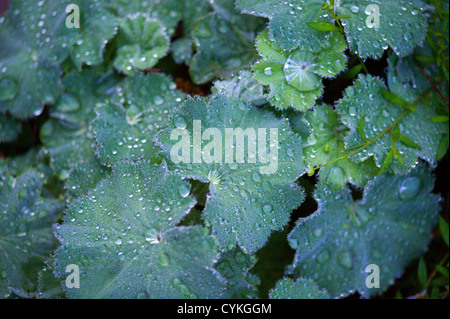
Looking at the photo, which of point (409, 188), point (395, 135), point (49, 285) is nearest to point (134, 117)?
point (49, 285)

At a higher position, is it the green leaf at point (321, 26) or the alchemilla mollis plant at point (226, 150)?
the green leaf at point (321, 26)

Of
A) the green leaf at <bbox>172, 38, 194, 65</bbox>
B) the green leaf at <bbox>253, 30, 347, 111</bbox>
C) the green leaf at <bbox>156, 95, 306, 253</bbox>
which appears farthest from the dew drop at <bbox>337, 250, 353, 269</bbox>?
the green leaf at <bbox>172, 38, 194, 65</bbox>

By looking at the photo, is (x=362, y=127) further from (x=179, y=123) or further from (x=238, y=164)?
(x=179, y=123)

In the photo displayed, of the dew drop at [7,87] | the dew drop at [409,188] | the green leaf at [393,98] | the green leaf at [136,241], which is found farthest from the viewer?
the dew drop at [7,87]

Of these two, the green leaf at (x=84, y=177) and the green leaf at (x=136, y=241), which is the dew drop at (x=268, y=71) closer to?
the green leaf at (x=136, y=241)

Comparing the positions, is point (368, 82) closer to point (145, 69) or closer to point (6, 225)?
point (145, 69)

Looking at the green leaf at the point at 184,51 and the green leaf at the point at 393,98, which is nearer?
the green leaf at the point at 393,98

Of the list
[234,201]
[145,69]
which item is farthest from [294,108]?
[145,69]

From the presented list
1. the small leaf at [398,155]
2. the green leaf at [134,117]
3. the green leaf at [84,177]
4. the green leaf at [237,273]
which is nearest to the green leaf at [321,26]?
A: the small leaf at [398,155]
